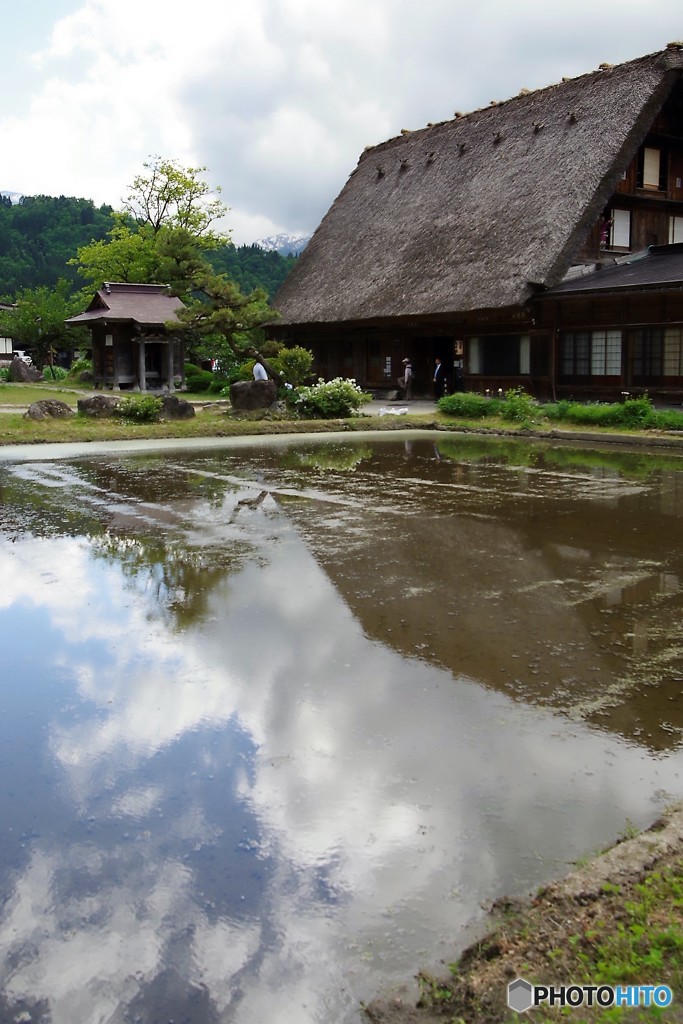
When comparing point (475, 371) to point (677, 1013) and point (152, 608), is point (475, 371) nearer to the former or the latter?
point (152, 608)

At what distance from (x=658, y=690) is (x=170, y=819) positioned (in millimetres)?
2767

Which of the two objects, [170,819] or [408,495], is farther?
[408,495]

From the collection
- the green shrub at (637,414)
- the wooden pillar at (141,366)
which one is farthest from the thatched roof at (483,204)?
the wooden pillar at (141,366)

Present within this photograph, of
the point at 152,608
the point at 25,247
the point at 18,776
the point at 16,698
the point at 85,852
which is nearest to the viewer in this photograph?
the point at 85,852

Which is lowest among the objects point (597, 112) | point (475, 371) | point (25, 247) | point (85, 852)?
point (85, 852)

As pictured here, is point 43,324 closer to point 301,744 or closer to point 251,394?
point 251,394

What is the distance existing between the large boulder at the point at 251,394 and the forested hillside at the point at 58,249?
4083cm

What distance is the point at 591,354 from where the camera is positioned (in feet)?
72.7

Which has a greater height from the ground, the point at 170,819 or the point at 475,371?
the point at 475,371

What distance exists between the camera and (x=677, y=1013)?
223 centimetres

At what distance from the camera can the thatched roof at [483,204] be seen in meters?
22.8

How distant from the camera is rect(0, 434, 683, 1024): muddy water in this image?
278cm

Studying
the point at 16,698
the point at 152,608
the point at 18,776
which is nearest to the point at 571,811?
the point at 18,776

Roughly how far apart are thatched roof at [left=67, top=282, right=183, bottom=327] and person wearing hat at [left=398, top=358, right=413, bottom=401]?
8.79m
